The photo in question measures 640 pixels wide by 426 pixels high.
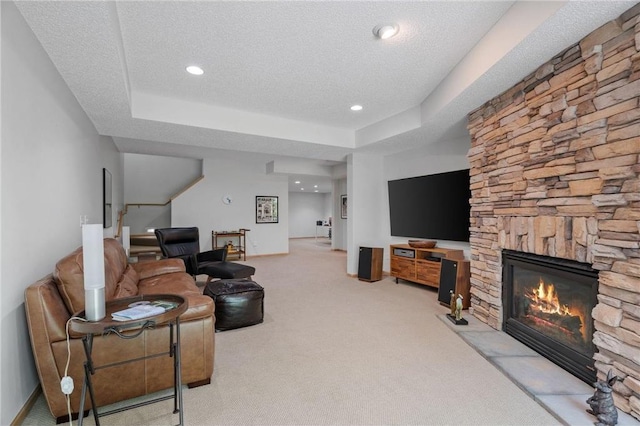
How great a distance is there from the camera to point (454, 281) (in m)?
3.79

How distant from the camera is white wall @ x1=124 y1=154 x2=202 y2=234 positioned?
25.2 ft

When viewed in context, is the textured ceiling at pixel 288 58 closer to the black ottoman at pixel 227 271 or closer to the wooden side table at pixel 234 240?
the black ottoman at pixel 227 271

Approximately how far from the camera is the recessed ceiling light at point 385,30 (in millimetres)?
2223

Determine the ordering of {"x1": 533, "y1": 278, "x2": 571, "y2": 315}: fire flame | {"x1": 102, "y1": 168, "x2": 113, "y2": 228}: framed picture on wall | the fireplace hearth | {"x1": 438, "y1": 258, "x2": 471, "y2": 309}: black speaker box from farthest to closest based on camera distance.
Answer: {"x1": 102, "y1": 168, "x2": 113, "y2": 228}: framed picture on wall, {"x1": 438, "y1": 258, "x2": 471, "y2": 309}: black speaker box, {"x1": 533, "y1": 278, "x2": 571, "y2": 315}: fire flame, the fireplace hearth

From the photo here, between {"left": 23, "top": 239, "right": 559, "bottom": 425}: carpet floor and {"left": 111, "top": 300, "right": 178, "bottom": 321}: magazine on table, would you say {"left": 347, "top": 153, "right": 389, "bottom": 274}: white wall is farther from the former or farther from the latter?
{"left": 111, "top": 300, "right": 178, "bottom": 321}: magazine on table

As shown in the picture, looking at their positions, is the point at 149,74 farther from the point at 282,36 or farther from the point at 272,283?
the point at 272,283

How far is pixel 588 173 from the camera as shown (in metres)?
2.03

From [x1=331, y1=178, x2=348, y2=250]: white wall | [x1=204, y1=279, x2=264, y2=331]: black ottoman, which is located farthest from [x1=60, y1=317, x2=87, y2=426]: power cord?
[x1=331, y1=178, x2=348, y2=250]: white wall

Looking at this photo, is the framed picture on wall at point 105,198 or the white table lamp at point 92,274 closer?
the white table lamp at point 92,274

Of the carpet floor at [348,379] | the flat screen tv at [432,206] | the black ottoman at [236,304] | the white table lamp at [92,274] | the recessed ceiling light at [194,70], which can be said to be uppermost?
the recessed ceiling light at [194,70]

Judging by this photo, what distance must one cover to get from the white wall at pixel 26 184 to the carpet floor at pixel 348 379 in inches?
16.5

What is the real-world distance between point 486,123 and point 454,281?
1.89m

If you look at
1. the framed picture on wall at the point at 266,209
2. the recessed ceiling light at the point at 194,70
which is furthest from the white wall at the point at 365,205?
the framed picture on wall at the point at 266,209

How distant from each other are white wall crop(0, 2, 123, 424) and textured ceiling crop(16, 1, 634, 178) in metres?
0.19
